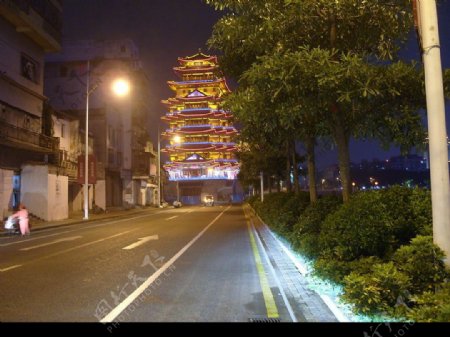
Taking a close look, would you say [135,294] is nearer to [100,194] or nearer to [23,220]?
[23,220]

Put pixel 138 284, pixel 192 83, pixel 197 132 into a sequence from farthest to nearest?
1. pixel 192 83
2. pixel 197 132
3. pixel 138 284

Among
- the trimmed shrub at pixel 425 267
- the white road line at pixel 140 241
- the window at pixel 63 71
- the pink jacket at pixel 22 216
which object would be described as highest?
the window at pixel 63 71

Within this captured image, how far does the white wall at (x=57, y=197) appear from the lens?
114 ft

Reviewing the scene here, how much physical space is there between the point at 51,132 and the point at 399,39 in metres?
32.6

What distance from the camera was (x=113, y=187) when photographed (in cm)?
6375

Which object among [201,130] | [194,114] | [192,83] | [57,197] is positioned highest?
[192,83]

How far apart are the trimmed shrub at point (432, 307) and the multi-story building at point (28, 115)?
27.6m

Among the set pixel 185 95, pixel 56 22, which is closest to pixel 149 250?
pixel 56 22

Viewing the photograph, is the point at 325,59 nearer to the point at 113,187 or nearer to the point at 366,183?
the point at 113,187

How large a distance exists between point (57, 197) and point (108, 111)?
23500 millimetres

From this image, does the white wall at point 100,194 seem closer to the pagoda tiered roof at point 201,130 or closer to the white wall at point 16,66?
the white wall at point 16,66

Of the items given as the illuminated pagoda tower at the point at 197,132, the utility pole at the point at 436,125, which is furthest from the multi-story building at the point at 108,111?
the utility pole at the point at 436,125

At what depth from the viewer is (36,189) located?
34.1 meters

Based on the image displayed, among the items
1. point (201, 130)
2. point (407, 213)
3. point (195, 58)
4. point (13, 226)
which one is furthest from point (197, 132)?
point (407, 213)
